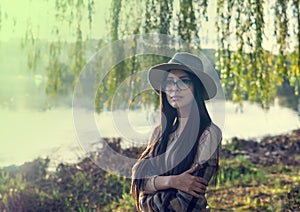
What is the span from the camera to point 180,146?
8.32 feet

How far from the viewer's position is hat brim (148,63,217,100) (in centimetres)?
255

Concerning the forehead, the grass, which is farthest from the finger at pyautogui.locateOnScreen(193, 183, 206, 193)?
the grass

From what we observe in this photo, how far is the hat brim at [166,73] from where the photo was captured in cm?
255

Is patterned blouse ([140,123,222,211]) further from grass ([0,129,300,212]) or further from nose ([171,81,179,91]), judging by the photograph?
grass ([0,129,300,212])

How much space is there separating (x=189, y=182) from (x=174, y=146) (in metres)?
0.22

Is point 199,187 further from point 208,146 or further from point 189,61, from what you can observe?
point 189,61

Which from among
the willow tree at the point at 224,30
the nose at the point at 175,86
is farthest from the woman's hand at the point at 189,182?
the willow tree at the point at 224,30

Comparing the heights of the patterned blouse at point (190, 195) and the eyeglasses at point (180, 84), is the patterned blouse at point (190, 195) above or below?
below

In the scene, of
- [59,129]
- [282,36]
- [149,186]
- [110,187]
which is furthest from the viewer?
[59,129]

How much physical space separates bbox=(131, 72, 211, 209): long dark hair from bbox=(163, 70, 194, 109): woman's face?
0.02 m

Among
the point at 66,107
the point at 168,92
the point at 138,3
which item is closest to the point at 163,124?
the point at 168,92

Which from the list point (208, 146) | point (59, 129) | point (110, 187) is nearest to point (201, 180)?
point (208, 146)

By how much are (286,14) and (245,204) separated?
7.02ft

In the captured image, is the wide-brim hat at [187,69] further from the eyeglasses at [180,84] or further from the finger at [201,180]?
the finger at [201,180]
